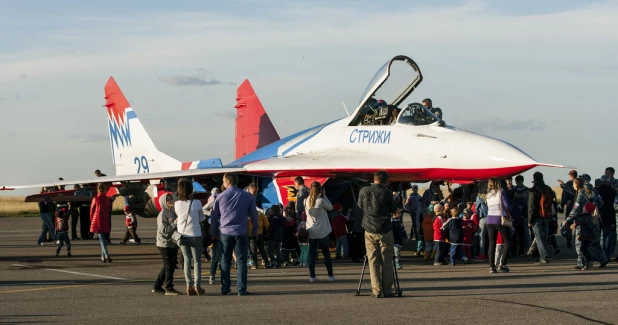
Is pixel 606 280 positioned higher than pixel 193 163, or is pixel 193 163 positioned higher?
pixel 193 163

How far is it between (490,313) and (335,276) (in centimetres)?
494

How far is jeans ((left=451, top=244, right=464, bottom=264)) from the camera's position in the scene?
1606 cm

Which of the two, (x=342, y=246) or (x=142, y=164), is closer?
(x=342, y=246)

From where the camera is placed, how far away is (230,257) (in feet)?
39.6

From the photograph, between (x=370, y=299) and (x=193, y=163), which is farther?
(x=193, y=163)

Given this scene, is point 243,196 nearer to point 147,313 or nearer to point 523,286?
point 147,313

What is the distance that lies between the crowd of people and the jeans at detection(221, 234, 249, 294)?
0.02 meters

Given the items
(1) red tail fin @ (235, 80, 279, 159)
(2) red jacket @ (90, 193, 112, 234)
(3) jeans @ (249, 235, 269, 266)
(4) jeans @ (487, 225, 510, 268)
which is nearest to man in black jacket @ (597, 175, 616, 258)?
(4) jeans @ (487, 225, 510, 268)

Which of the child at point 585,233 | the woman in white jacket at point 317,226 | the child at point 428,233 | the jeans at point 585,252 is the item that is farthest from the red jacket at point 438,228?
the woman in white jacket at point 317,226

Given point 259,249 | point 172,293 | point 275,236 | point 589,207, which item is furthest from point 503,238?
point 172,293

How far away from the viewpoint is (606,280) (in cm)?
1305

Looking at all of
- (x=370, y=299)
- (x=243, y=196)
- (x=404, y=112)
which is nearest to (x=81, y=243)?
(x=404, y=112)

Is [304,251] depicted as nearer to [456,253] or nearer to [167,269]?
[456,253]

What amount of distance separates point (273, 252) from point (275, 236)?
0.33m
